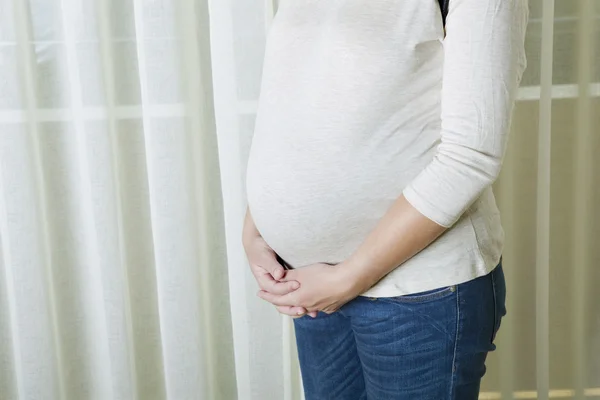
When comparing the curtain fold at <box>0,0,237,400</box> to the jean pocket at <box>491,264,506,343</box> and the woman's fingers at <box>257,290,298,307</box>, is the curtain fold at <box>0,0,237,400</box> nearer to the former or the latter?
the woman's fingers at <box>257,290,298,307</box>

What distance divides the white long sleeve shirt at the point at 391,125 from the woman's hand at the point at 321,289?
3cm

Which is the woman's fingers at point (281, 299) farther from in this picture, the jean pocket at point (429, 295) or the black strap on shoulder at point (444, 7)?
the black strap on shoulder at point (444, 7)

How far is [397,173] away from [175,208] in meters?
0.88

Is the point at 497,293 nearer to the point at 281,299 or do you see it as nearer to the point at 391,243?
the point at 391,243

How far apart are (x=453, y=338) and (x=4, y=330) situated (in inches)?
48.4

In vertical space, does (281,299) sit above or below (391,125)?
below

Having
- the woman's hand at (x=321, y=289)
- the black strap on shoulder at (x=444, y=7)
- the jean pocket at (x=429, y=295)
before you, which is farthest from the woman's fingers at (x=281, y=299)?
the black strap on shoulder at (x=444, y=7)

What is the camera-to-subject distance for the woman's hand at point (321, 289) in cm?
88

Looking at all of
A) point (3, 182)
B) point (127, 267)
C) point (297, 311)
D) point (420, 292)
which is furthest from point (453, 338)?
point (3, 182)

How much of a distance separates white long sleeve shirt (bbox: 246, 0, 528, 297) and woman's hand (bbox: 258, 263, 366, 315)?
3 centimetres

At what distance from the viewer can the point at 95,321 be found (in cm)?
172

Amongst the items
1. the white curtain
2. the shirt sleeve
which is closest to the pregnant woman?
the shirt sleeve

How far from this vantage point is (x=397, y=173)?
0.86 m

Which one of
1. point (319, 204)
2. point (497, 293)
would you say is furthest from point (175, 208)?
point (497, 293)
